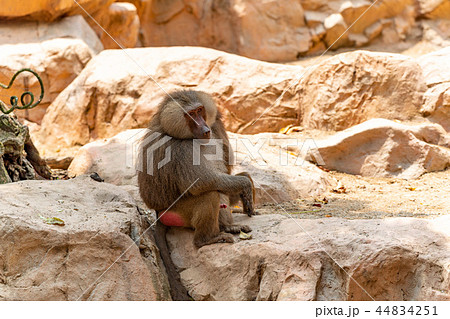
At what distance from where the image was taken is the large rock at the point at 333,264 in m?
4.07

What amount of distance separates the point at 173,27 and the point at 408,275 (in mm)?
12408

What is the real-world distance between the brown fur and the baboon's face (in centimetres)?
3

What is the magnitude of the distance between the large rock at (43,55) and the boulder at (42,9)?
15cm

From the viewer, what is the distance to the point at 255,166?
24.2 ft

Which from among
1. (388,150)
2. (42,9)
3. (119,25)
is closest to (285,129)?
(388,150)

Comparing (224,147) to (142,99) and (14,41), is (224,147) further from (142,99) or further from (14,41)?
(14,41)

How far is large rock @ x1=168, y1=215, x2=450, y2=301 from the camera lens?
407 cm

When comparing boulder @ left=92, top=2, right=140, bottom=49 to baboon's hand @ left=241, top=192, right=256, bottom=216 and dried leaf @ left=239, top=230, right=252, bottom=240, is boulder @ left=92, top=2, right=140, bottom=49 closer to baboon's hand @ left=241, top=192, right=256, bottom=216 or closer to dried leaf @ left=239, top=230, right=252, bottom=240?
baboon's hand @ left=241, top=192, right=256, bottom=216

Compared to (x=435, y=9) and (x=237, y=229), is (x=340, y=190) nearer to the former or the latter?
(x=237, y=229)

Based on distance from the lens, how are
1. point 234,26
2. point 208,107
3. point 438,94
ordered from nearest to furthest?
→ point 208,107, point 438,94, point 234,26

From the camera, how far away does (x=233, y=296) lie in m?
4.30

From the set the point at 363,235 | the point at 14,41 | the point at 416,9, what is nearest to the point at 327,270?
the point at 363,235

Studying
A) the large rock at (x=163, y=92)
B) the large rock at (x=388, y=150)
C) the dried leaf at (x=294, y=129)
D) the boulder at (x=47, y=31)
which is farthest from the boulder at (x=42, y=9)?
the large rock at (x=388, y=150)

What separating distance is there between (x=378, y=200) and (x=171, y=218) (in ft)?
9.09
